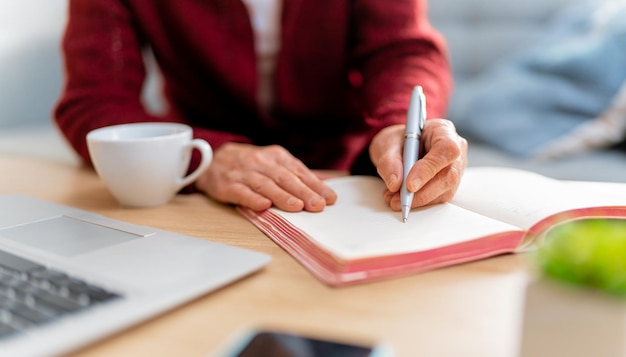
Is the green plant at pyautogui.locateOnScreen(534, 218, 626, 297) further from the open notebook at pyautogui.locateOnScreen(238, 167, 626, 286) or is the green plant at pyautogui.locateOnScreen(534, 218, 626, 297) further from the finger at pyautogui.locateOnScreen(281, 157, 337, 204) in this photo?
the finger at pyautogui.locateOnScreen(281, 157, 337, 204)

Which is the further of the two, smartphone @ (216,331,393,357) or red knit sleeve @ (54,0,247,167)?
red knit sleeve @ (54,0,247,167)

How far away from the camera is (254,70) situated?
986 mm

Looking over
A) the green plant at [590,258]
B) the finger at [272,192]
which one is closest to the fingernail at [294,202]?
the finger at [272,192]

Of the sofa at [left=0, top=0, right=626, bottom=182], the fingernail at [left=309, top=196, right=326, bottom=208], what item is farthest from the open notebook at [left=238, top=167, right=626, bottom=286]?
the sofa at [left=0, top=0, right=626, bottom=182]

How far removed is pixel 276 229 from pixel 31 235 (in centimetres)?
21

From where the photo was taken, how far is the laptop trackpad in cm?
49

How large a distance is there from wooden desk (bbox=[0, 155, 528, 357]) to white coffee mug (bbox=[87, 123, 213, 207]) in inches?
6.2

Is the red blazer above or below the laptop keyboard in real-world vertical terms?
above

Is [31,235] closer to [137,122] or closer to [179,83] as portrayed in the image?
[137,122]

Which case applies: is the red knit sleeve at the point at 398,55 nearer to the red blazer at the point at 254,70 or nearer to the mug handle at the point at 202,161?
the red blazer at the point at 254,70

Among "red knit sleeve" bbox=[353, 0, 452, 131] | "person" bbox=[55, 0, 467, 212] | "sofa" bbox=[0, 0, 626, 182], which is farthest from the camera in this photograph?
"sofa" bbox=[0, 0, 626, 182]

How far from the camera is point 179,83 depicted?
105 cm

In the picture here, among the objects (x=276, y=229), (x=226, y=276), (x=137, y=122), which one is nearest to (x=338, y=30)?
(x=137, y=122)

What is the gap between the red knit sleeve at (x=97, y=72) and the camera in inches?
32.3
